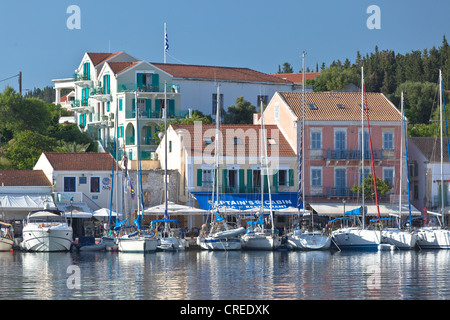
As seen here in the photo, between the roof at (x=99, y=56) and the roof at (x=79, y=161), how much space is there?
22.0 metres

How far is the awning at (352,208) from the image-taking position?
2504 inches

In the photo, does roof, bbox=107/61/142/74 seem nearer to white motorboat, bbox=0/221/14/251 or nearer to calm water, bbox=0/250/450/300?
white motorboat, bbox=0/221/14/251

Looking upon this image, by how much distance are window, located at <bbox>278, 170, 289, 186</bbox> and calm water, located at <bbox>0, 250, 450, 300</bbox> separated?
11207 millimetres

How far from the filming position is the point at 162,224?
207ft

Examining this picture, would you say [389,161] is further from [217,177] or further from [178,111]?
[178,111]

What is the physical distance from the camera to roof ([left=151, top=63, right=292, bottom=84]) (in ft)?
273

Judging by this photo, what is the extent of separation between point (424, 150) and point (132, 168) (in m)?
22.9

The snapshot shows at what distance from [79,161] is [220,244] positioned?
13.9 m

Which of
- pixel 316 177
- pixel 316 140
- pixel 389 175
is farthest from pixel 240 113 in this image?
pixel 389 175

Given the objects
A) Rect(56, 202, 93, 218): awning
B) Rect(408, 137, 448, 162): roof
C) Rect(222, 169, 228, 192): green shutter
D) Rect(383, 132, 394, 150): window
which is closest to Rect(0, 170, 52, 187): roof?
Rect(56, 202, 93, 218): awning

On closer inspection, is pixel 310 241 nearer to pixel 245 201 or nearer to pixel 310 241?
pixel 310 241

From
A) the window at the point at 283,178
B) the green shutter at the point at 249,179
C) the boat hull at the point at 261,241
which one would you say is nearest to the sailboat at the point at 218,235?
the boat hull at the point at 261,241

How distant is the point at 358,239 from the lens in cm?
5766
